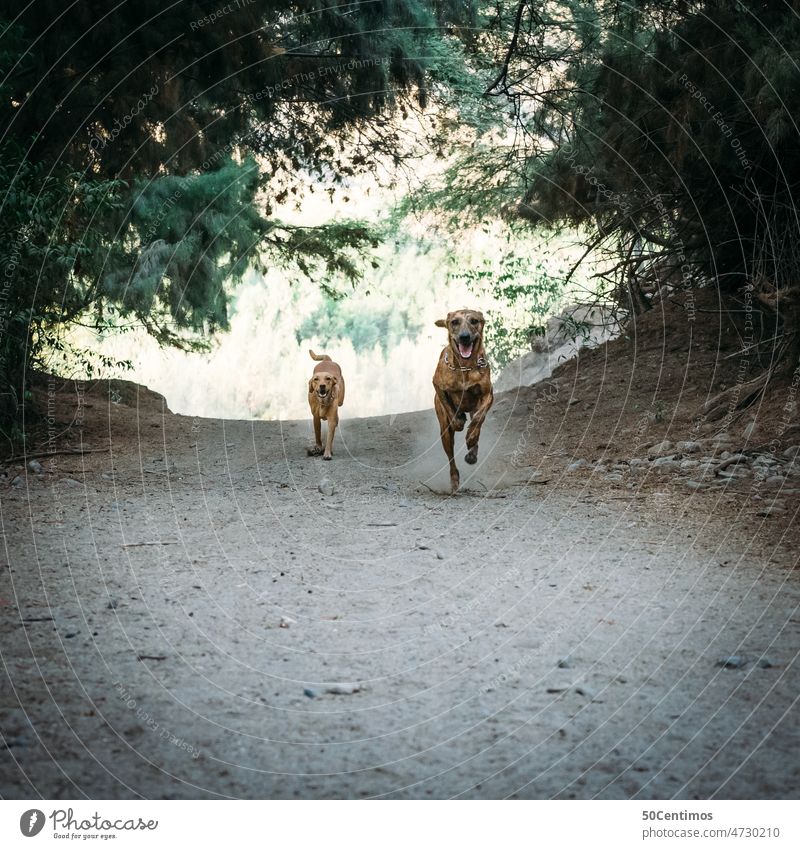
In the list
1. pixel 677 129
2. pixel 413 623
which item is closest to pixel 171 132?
pixel 677 129

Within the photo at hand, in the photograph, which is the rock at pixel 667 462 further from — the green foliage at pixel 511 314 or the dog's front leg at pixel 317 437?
the green foliage at pixel 511 314

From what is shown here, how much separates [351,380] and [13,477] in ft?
42.0

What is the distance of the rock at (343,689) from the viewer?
474cm

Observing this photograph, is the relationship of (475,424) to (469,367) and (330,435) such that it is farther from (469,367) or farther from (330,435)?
(330,435)

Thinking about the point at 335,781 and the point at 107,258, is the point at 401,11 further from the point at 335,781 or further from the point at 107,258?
the point at 335,781

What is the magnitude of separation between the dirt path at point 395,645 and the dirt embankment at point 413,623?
0.02 m

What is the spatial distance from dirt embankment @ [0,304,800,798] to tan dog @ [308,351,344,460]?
2.80 ft

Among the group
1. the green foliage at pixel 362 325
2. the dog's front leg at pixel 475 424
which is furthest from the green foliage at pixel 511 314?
the dog's front leg at pixel 475 424

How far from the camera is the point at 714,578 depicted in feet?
22.2

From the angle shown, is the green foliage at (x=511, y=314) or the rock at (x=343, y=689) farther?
the green foliage at (x=511, y=314)

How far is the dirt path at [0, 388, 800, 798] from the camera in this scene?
153 inches

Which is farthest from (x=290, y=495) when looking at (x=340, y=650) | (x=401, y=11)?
(x=401, y=11)

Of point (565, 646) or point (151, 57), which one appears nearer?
point (565, 646)

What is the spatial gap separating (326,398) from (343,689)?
332 inches
